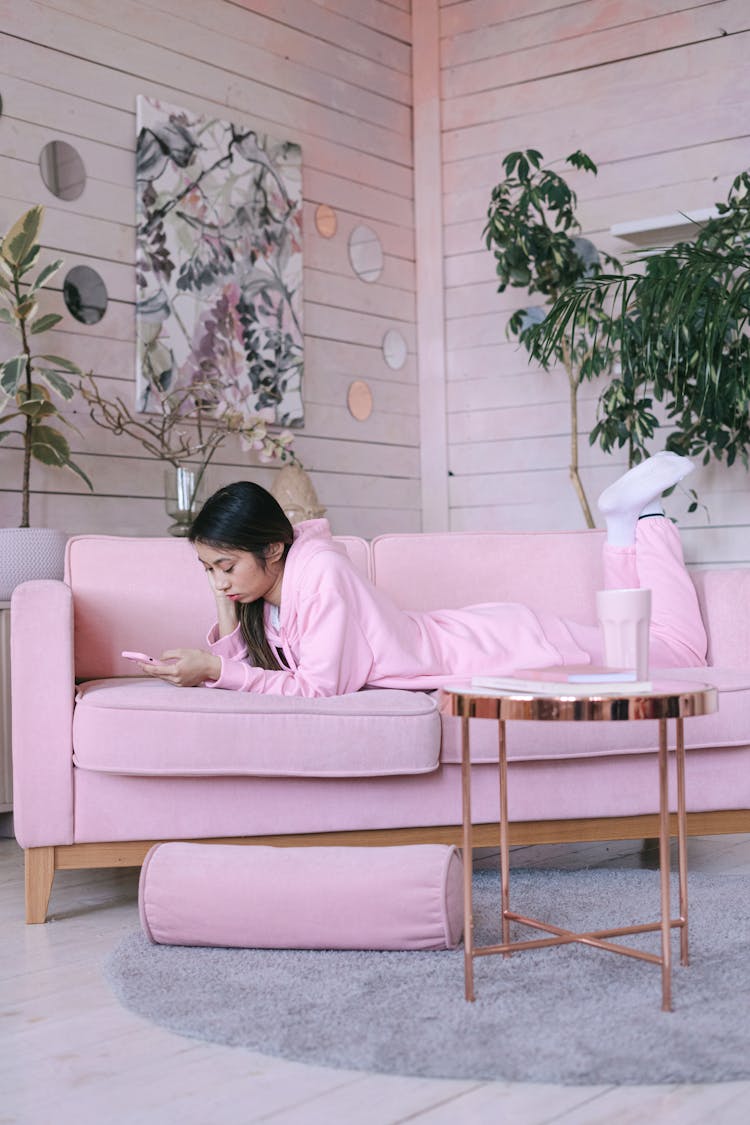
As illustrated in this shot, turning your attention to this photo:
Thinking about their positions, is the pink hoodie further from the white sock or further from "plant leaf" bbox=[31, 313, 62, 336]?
"plant leaf" bbox=[31, 313, 62, 336]

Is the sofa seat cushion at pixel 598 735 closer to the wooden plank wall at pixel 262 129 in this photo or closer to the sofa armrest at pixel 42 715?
the sofa armrest at pixel 42 715

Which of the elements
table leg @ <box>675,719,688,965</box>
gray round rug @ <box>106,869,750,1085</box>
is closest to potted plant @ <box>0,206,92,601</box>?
gray round rug @ <box>106,869,750,1085</box>

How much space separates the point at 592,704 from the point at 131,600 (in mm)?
1395

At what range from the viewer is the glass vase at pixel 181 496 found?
3.60m

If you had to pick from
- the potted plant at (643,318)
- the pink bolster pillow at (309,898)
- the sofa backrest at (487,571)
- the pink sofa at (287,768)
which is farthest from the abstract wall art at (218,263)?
the pink bolster pillow at (309,898)

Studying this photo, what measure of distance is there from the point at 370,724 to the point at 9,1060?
35.2 inches

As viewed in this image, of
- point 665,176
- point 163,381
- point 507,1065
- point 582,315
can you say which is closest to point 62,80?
point 163,381

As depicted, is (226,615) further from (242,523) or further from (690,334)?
(690,334)

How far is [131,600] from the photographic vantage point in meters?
2.80

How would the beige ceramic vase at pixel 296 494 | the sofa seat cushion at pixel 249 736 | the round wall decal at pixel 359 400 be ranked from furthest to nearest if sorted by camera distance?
the round wall decal at pixel 359 400 → the beige ceramic vase at pixel 296 494 → the sofa seat cushion at pixel 249 736

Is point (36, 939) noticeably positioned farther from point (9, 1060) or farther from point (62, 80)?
point (62, 80)

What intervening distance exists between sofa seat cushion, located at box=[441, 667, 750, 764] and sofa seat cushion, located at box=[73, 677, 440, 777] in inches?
3.4

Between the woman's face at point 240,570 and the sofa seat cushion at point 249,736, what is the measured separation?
29 centimetres

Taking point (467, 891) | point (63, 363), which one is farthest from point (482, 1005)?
point (63, 363)
